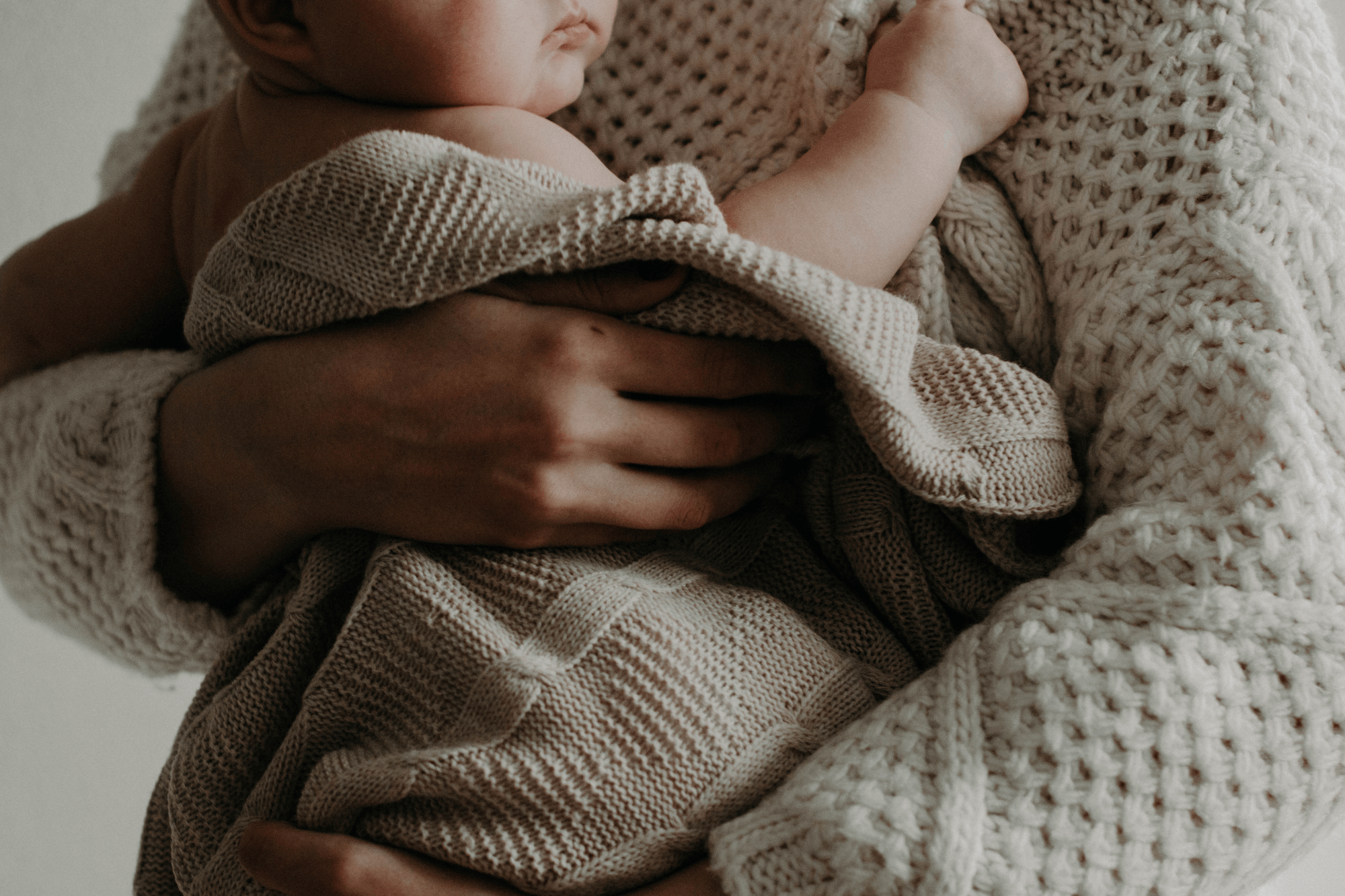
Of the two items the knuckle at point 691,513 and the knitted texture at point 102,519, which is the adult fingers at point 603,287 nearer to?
the knuckle at point 691,513

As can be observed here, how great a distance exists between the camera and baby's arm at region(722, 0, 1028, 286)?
63cm

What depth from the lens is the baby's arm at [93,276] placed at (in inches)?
32.8

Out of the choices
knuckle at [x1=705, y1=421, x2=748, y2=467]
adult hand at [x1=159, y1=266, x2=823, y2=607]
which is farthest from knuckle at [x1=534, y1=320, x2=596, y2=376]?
knuckle at [x1=705, y1=421, x2=748, y2=467]

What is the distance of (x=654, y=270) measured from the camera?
1.97 feet

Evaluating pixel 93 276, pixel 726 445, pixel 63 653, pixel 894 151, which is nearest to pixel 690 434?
pixel 726 445

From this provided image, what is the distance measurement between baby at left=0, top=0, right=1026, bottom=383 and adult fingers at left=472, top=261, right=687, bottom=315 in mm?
78

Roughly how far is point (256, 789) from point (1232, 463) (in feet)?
2.22

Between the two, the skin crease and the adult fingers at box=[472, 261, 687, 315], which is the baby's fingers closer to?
the skin crease

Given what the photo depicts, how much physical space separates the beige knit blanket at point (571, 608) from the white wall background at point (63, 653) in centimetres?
118

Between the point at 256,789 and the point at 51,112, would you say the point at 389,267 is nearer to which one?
the point at 256,789

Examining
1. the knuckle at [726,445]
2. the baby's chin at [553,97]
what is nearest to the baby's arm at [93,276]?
the baby's chin at [553,97]

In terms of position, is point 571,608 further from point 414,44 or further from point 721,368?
point 414,44

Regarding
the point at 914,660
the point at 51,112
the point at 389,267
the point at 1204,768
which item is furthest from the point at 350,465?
the point at 51,112

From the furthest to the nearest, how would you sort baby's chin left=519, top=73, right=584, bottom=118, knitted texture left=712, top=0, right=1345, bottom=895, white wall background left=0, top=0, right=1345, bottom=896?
white wall background left=0, top=0, right=1345, bottom=896 < baby's chin left=519, top=73, right=584, bottom=118 < knitted texture left=712, top=0, right=1345, bottom=895
